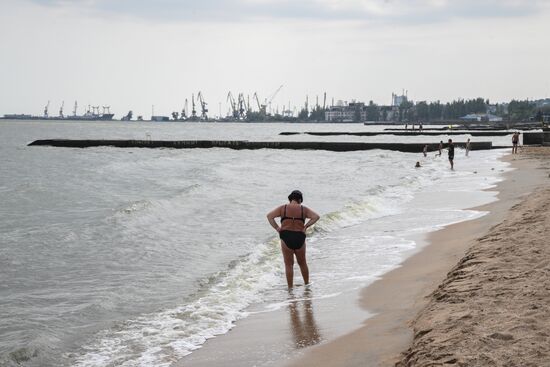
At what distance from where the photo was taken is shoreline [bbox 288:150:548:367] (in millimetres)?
7163

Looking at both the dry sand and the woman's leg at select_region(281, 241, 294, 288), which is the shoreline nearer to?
the dry sand

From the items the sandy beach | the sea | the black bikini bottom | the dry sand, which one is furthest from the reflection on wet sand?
the dry sand

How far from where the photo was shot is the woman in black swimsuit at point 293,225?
35.7 ft

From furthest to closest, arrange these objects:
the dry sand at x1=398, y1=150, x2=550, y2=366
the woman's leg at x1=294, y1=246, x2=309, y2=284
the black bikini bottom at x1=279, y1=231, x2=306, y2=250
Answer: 1. the woman's leg at x1=294, y1=246, x2=309, y2=284
2. the black bikini bottom at x1=279, y1=231, x2=306, y2=250
3. the dry sand at x1=398, y1=150, x2=550, y2=366

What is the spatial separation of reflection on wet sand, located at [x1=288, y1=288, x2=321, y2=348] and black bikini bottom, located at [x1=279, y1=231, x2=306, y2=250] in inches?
29.4

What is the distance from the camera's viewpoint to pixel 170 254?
50.7ft

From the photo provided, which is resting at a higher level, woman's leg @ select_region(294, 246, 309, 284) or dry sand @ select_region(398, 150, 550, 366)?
dry sand @ select_region(398, 150, 550, 366)

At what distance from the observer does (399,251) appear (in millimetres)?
14297

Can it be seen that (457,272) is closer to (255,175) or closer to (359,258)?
(359,258)

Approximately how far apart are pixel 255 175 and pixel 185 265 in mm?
25875

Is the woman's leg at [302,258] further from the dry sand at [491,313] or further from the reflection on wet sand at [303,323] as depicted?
the dry sand at [491,313]

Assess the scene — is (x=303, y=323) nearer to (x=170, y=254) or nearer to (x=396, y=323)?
(x=396, y=323)

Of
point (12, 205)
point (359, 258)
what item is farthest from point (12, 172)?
point (359, 258)

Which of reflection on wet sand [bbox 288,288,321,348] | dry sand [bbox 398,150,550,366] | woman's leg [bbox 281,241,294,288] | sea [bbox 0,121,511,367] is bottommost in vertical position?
sea [bbox 0,121,511,367]
